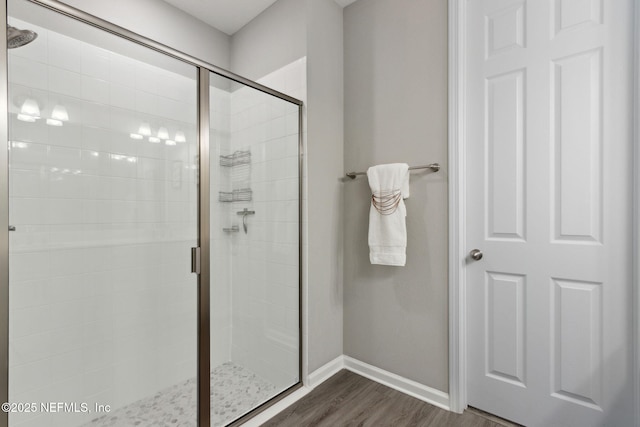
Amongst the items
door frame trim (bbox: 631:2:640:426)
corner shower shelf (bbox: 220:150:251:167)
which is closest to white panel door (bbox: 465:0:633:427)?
door frame trim (bbox: 631:2:640:426)

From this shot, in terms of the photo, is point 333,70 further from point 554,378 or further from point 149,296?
point 554,378

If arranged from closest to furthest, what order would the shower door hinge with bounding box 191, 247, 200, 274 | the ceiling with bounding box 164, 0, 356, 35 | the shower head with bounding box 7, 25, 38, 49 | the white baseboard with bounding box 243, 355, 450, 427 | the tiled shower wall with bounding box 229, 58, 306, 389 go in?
the shower head with bounding box 7, 25, 38, 49
the shower door hinge with bounding box 191, 247, 200, 274
the white baseboard with bounding box 243, 355, 450, 427
the tiled shower wall with bounding box 229, 58, 306, 389
the ceiling with bounding box 164, 0, 356, 35

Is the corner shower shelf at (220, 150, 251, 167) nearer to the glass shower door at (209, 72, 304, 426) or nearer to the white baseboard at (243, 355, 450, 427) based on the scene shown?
the glass shower door at (209, 72, 304, 426)

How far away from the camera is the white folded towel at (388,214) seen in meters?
1.78

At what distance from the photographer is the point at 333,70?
2100 millimetres

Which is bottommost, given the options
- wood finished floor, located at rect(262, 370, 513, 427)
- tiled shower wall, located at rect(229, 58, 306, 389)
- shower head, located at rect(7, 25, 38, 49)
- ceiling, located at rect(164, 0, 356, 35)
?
wood finished floor, located at rect(262, 370, 513, 427)

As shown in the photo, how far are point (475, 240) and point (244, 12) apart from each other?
2238 mm

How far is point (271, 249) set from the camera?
6.32ft

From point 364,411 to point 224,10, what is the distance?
111 inches

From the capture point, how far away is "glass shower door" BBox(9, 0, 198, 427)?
120 cm

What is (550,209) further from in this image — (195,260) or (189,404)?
(189,404)

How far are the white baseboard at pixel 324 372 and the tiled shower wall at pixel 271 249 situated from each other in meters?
0.09

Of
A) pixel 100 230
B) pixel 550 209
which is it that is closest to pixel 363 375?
pixel 550 209

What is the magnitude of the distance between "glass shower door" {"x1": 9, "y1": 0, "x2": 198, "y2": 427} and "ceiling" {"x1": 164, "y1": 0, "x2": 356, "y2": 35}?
3.47 feet
